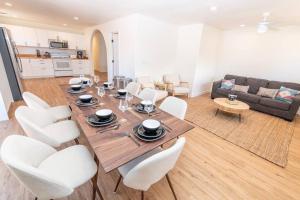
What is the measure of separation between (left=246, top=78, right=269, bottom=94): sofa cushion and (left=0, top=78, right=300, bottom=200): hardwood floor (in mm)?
2390

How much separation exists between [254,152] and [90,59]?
7.22 metres

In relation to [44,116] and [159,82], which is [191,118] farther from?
[44,116]

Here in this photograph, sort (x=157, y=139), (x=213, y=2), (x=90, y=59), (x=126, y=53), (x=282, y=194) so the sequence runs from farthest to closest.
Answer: (x=90, y=59)
(x=126, y=53)
(x=213, y=2)
(x=282, y=194)
(x=157, y=139)

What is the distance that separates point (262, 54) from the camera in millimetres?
4457

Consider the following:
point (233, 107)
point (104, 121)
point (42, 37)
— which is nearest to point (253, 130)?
point (233, 107)

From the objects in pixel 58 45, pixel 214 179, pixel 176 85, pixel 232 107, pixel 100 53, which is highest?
pixel 58 45

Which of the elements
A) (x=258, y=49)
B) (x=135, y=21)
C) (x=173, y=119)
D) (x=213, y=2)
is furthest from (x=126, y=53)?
(x=258, y=49)

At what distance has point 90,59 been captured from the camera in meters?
6.97

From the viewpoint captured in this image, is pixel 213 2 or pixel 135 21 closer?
pixel 213 2

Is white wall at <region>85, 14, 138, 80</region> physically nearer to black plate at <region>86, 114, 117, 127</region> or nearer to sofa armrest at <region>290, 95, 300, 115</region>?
black plate at <region>86, 114, 117, 127</region>

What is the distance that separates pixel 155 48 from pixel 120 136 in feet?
12.6

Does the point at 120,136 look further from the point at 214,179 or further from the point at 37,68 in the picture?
the point at 37,68

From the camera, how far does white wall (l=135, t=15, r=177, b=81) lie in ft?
13.0

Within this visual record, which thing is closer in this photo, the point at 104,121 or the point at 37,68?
the point at 104,121
